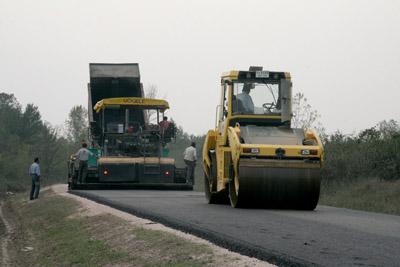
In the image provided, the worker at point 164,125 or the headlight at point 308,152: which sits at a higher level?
the worker at point 164,125

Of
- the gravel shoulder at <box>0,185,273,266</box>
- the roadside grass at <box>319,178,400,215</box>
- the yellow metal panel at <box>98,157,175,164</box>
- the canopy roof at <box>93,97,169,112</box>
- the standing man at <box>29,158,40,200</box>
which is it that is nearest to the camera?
the gravel shoulder at <box>0,185,273,266</box>

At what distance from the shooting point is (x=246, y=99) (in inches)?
753

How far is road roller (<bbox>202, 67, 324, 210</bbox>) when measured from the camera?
56.3ft

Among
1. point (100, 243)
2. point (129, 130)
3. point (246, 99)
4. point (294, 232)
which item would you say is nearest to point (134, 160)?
point (129, 130)

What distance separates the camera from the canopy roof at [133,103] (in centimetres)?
3120

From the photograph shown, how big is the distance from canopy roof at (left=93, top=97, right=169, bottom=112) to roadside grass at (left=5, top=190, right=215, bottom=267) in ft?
24.7

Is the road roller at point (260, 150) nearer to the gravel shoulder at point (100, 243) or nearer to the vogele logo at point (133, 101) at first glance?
the gravel shoulder at point (100, 243)

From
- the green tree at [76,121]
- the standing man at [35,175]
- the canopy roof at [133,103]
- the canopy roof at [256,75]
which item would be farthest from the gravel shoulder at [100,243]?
the green tree at [76,121]

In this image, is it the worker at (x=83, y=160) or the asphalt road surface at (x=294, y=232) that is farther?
the worker at (x=83, y=160)

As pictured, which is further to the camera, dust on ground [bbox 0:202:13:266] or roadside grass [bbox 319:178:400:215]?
roadside grass [bbox 319:178:400:215]

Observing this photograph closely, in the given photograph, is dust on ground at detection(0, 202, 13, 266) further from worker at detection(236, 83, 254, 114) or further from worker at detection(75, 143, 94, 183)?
worker at detection(236, 83, 254, 114)

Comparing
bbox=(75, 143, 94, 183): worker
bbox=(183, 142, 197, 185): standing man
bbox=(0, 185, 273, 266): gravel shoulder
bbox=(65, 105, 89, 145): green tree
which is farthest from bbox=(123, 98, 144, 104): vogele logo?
bbox=(65, 105, 89, 145): green tree

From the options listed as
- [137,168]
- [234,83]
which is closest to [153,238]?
[234,83]

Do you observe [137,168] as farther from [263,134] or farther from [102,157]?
[263,134]
